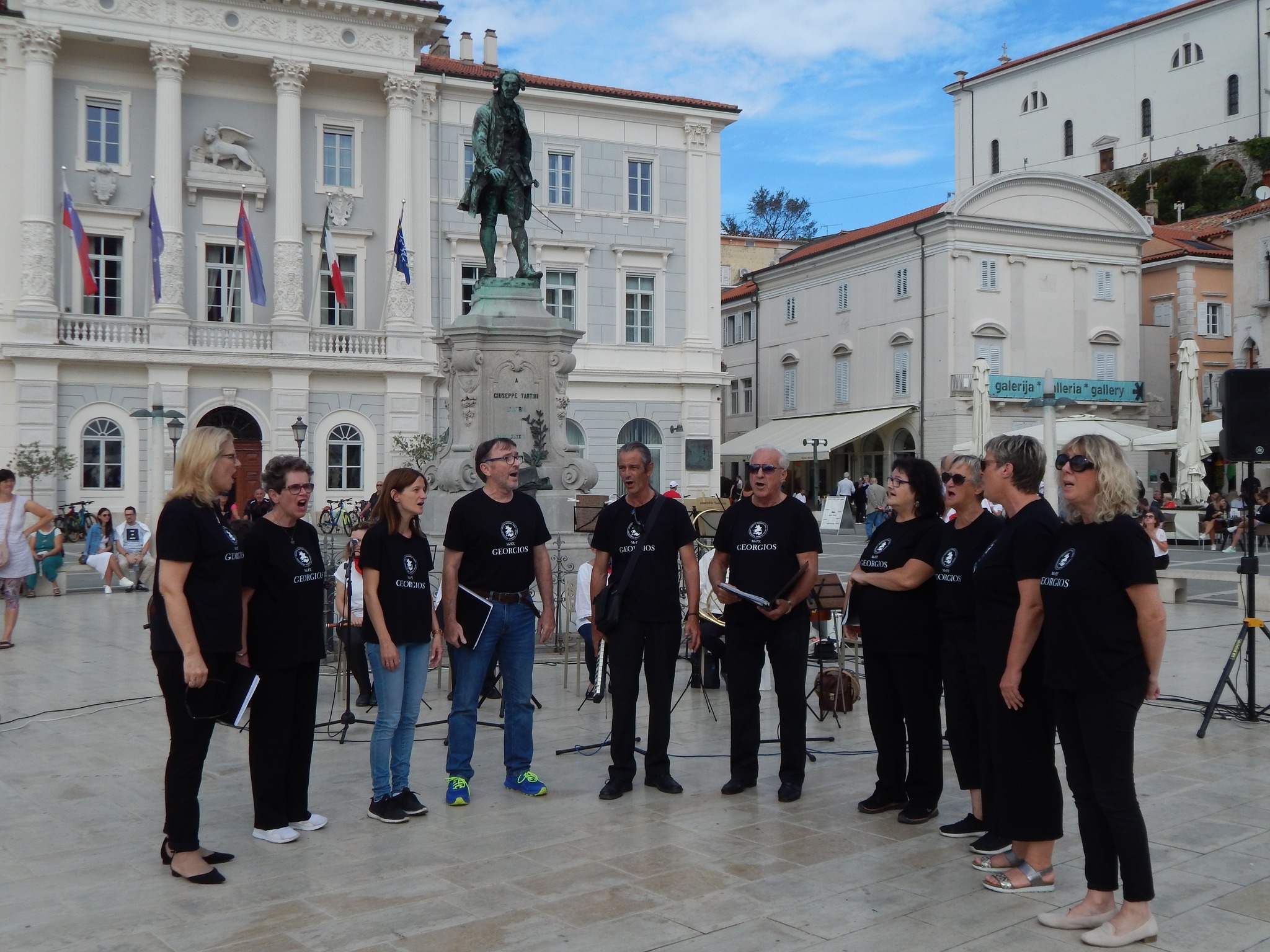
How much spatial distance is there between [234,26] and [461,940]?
31.9 m

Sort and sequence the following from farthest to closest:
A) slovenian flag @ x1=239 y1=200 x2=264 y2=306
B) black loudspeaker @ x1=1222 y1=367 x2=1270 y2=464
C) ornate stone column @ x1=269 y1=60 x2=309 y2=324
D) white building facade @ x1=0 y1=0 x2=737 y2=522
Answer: ornate stone column @ x1=269 y1=60 x2=309 y2=324 < white building facade @ x1=0 y1=0 x2=737 y2=522 < slovenian flag @ x1=239 y1=200 x2=264 y2=306 < black loudspeaker @ x1=1222 y1=367 x2=1270 y2=464

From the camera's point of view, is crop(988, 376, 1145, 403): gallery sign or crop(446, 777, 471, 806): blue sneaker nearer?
crop(446, 777, 471, 806): blue sneaker

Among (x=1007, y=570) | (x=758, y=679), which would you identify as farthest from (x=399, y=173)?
(x=1007, y=570)

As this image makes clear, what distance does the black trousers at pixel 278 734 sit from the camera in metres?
5.59

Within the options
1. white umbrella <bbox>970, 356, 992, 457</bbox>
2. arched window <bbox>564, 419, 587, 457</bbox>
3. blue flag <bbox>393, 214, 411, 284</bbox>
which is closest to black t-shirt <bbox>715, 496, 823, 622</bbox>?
white umbrella <bbox>970, 356, 992, 457</bbox>

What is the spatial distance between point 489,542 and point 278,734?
1.41 metres

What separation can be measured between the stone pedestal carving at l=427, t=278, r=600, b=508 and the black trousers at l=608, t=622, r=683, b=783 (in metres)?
6.69

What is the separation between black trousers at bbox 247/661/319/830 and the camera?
18.3 feet

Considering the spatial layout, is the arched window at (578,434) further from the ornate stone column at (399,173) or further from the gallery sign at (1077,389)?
the gallery sign at (1077,389)

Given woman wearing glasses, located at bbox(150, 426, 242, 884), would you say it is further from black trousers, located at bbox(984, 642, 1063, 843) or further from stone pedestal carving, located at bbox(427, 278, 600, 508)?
stone pedestal carving, located at bbox(427, 278, 600, 508)

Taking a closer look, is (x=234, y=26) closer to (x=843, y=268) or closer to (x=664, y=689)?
(x=843, y=268)

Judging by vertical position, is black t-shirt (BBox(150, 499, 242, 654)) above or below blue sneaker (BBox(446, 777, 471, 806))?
above

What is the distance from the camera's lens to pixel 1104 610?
4410 mm

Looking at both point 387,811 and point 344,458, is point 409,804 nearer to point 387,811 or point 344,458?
point 387,811
